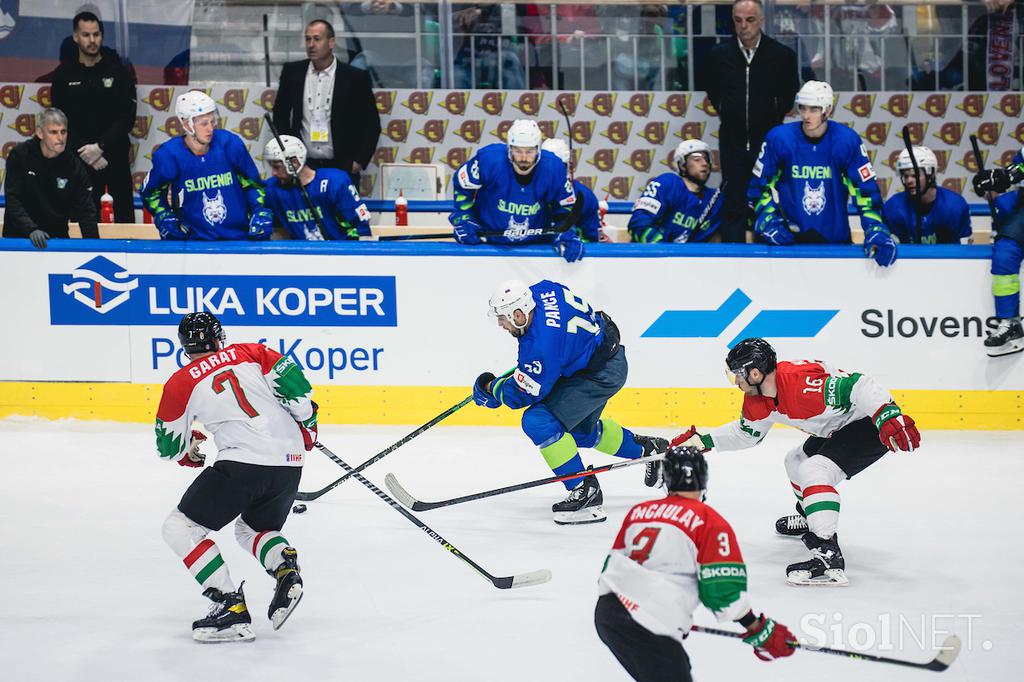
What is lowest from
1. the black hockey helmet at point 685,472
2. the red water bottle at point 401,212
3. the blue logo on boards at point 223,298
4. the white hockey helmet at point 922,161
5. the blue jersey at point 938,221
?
the black hockey helmet at point 685,472

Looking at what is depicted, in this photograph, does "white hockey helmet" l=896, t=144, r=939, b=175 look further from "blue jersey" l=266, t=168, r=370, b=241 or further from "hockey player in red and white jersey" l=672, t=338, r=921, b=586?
"blue jersey" l=266, t=168, r=370, b=241

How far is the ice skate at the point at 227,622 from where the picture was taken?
4.12m

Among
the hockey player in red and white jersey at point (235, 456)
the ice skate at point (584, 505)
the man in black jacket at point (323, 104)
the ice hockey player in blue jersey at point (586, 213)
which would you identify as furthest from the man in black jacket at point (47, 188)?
the ice skate at point (584, 505)

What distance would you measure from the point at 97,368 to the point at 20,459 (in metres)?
0.79

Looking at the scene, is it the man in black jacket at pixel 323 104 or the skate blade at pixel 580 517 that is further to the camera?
the man in black jacket at pixel 323 104

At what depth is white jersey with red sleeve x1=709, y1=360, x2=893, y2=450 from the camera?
4.59 meters

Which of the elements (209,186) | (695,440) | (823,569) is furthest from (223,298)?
(823,569)

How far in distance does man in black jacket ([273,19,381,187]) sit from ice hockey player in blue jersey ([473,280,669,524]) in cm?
289

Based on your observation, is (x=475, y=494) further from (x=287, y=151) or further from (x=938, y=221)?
(x=938, y=221)

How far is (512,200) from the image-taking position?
7.00 metres

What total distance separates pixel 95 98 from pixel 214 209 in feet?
4.62

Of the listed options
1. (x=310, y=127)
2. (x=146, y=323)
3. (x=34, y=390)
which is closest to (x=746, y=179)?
(x=310, y=127)

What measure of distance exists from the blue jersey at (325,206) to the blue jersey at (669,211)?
1529 mm

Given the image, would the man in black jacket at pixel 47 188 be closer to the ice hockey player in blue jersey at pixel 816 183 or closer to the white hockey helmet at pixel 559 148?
the white hockey helmet at pixel 559 148
